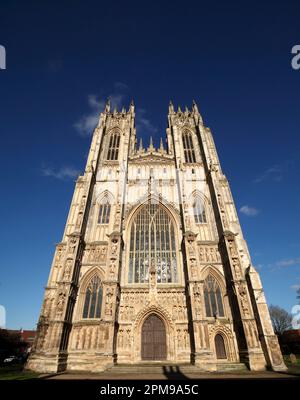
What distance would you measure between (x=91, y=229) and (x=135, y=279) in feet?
22.1

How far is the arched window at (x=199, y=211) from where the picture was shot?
915 inches

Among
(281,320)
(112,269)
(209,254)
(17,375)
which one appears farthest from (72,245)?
(281,320)

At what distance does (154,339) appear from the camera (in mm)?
17672

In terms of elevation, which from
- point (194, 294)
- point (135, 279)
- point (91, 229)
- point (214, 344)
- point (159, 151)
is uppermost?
point (159, 151)

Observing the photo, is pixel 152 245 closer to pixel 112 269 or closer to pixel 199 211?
pixel 112 269

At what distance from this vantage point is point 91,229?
22359mm

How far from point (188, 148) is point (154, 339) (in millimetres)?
22621

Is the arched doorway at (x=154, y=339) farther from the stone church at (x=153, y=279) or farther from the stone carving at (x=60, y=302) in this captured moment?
the stone carving at (x=60, y=302)

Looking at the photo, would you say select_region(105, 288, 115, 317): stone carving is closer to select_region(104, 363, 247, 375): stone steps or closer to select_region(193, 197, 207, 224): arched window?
select_region(104, 363, 247, 375): stone steps

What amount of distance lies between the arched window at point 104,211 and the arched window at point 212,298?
11648 mm

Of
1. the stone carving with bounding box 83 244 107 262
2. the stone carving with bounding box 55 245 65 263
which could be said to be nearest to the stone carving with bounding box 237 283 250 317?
the stone carving with bounding box 83 244 107 262

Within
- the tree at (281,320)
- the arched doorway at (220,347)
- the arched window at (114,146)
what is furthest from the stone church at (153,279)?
the tree at (281,320)
